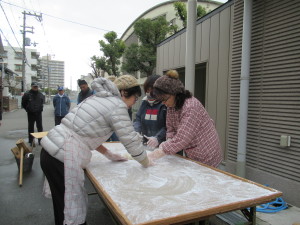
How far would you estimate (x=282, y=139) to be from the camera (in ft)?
9.60

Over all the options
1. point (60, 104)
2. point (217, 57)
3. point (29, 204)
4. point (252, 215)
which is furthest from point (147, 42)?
point (252, 215)

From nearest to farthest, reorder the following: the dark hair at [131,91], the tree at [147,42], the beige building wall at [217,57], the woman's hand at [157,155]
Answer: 1. the dark hair at [131,91]
2. the woman's hand at [157,155]
3. the beige building wall at [217,57]
4. the tree at [147,42]

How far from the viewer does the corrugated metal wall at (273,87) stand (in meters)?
2.86

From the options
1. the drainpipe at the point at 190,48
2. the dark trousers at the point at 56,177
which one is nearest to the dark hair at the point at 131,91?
the dark trousers at the point at 56,177

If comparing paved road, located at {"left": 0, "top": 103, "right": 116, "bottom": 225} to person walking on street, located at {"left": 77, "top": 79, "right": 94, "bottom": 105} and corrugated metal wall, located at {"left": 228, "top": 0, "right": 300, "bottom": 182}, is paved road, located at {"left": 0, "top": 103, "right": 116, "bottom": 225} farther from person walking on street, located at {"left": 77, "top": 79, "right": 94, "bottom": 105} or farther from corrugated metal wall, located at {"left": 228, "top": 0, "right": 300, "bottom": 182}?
corrugated metal wall, located at {"left": 228, "top": 0, "right": 300, "bottom": 182}

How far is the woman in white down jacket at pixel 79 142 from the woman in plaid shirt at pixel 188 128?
382 millimetres

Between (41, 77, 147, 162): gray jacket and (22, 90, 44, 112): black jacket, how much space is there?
5.26 meters

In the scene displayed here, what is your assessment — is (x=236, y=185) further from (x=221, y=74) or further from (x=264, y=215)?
(x=221, y=74)

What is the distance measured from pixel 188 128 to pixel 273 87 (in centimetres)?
186

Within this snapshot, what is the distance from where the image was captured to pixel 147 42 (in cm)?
1449

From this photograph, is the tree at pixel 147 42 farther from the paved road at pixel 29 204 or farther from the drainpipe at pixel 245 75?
the paved road at pixel 29 204

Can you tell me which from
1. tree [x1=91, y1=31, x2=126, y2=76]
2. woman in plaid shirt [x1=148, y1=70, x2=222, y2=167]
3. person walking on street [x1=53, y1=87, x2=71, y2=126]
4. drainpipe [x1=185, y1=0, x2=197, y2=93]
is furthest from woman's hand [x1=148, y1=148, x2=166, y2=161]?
tree [x1=91, y1=31, x2=126, y2=76]

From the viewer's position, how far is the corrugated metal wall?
2.86 meters

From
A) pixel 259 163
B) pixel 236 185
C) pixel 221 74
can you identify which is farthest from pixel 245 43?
pixel 236 185
